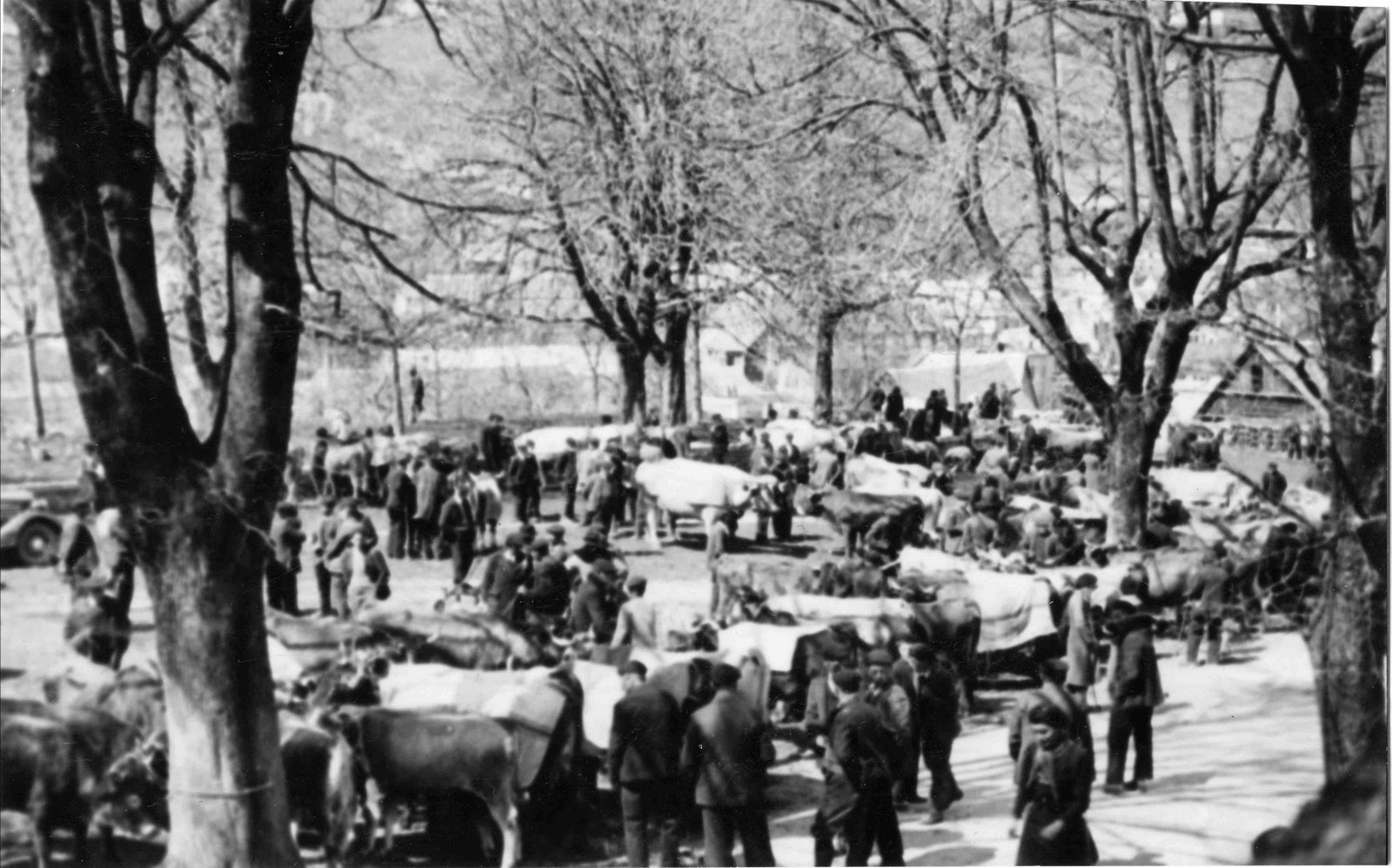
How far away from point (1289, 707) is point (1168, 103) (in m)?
5.93

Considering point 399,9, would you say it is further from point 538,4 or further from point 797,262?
point 797,262

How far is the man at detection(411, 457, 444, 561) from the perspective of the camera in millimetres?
12094

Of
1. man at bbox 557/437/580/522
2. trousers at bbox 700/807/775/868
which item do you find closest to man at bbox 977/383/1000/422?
man at bbox 557/437/580/522

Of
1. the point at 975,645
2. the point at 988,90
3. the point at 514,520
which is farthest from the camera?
the point at 514,520

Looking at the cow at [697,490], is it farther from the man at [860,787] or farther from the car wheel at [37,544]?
the car wheel at [37,544]

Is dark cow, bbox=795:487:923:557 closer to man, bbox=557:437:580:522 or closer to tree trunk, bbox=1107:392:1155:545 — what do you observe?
tree trunk, bbox=1107:392:1155:545

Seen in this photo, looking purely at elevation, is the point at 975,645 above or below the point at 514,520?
below

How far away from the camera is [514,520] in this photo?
43.2ft

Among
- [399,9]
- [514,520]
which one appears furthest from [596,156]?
[399,9]

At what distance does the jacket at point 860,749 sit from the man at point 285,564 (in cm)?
386

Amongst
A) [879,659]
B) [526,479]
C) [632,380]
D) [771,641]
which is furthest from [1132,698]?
[632,380]

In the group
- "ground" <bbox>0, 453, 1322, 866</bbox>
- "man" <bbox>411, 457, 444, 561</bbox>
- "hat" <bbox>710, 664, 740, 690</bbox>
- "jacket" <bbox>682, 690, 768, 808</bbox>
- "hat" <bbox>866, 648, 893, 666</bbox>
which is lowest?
"ground" <bbox>0, 453, 1322, 866</bbox>

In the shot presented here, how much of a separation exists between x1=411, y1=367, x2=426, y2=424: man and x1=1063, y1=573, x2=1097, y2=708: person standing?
16.8ft

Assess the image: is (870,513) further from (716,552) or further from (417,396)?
(417,396)
